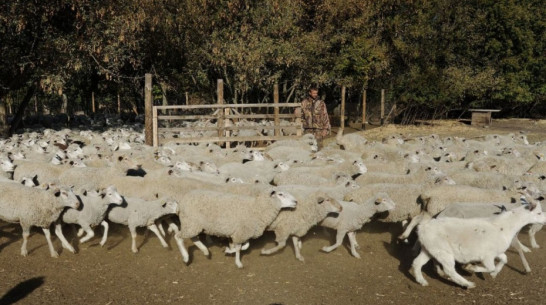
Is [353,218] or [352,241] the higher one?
[353,218]

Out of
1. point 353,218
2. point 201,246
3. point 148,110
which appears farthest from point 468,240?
point 148,110

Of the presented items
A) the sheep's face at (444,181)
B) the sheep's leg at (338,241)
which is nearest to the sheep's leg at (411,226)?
the sheep's face at (444,181)

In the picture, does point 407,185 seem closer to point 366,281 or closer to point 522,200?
point 522,200

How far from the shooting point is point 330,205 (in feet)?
25.2

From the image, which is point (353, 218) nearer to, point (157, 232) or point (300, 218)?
point (300, 218)

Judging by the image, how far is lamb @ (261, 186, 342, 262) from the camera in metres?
7.69

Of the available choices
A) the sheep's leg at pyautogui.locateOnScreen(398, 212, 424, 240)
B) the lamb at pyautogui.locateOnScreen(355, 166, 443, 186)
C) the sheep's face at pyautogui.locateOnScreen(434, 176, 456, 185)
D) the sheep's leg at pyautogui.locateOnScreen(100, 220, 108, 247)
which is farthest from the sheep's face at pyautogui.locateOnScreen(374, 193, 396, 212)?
the sheep's leg at pyautogui.locateOnScreen(100, 220, 108, 247)

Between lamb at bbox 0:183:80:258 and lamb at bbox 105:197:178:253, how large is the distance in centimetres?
70

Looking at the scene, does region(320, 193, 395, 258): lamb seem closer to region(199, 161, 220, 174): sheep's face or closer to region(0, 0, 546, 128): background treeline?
region(199, 161, 220, 174): sheep's face

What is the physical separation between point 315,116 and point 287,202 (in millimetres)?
8925

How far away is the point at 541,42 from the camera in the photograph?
113ft

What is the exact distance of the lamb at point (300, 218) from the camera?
769 centimetres

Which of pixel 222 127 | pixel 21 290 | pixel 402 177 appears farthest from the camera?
pixel 222 127

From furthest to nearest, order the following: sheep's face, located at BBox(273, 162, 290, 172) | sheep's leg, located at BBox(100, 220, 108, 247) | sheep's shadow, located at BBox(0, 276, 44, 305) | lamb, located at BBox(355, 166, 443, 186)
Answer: sheep's face, located at BBox(273, 162, 290, 172) < lamb, located at BBox(355, 166, 443, 186) < sheep's leg, located at BBox(100, 220, 108, 247) < sheep's shadow, located at BBox(0, 276, 44, 305)
